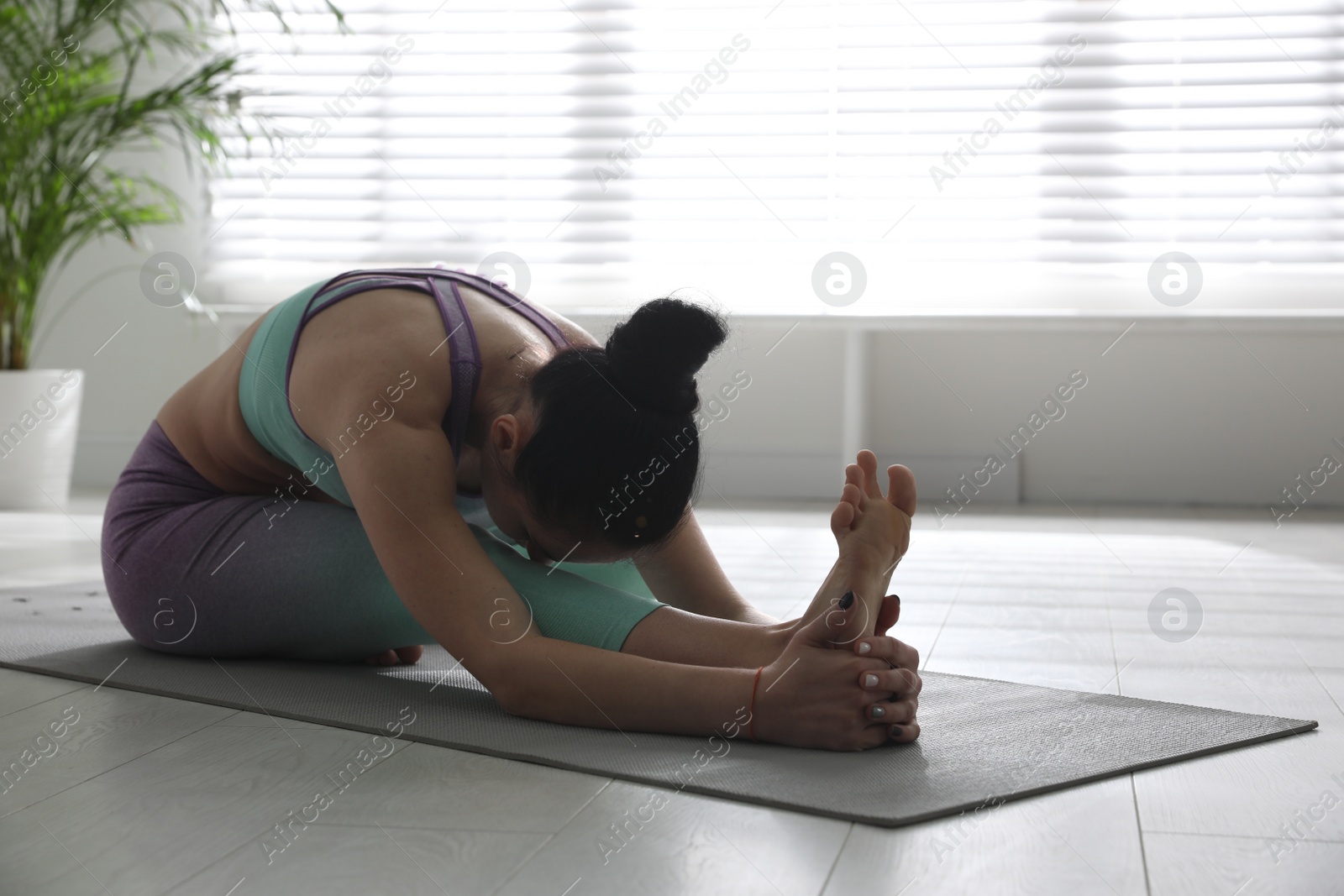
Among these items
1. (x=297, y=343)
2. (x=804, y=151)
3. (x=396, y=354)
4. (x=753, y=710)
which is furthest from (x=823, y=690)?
(x=804, y=151)

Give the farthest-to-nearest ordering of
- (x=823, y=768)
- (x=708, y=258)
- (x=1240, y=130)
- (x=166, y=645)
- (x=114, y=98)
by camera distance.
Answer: (x=708, y=258)
(x=1240, y=130)
(x=114, y=98)
(x=166, y=645)
(x=823, y=768)

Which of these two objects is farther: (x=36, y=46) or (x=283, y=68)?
(x=283, y=68)

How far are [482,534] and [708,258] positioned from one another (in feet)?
7.67

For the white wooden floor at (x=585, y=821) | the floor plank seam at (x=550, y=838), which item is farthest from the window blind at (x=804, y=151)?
the floor plank seam at (x=550, y=838)

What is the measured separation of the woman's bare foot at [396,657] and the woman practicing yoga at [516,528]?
0.05 m

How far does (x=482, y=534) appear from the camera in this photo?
1.24 metres

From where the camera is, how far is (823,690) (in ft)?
3.43

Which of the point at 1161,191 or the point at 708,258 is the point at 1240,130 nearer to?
the point at 1161,191

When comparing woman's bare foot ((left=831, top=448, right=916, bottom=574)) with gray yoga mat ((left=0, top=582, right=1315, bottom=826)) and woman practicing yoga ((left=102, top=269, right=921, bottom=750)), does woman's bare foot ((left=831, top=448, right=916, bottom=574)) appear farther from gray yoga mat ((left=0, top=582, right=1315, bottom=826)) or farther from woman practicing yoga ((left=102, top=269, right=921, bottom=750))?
gray yoga mat ((left=0, top=582, right=1315, bottom=826))

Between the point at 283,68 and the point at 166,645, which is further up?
the point at 283,68

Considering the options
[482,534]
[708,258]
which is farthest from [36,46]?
[482,534]

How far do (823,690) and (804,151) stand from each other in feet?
8.41

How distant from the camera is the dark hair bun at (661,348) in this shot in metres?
1.05

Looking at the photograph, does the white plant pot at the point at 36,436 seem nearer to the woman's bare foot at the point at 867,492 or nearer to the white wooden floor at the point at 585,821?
the white wooden floor at the point at 585,821
